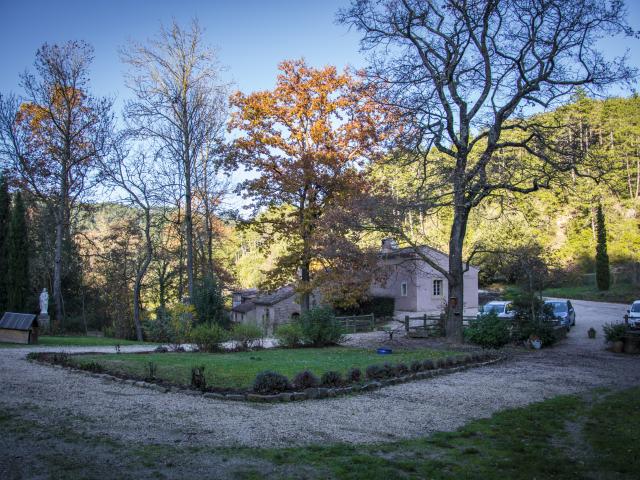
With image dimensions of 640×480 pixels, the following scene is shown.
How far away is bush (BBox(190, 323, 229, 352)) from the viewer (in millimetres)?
17031

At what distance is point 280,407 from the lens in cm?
810

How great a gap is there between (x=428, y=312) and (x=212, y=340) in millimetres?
22593

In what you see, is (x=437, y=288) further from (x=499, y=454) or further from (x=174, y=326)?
(x=499, y=454)

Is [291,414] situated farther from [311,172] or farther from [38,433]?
[311,172]

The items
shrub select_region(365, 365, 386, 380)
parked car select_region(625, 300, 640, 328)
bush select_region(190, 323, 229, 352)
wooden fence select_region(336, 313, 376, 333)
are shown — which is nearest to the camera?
shrub select_region(365, 365, 386, 380)

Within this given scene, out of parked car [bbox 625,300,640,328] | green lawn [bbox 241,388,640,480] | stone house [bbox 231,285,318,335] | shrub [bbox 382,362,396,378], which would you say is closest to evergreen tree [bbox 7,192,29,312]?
stone house [bbox 231,285,318,335]

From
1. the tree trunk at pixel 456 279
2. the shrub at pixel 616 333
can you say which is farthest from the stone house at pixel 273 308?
the shrub at pixel 616 333

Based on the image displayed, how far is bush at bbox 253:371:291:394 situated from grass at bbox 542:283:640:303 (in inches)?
1369

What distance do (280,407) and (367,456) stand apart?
9.23 feet

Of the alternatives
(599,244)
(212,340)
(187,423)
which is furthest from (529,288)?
(599,244)

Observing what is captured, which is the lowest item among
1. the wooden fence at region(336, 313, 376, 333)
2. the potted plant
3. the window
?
the wooden fence at region(336, 313, 376, 333)

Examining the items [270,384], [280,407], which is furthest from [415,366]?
[280,407]

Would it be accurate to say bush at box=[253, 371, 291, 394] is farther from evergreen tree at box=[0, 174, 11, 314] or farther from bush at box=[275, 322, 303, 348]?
evergreen tree at box=[0, 174, 11, 314]

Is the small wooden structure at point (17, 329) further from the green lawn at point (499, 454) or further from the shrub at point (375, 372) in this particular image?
the green lawn at point (499, 454)
